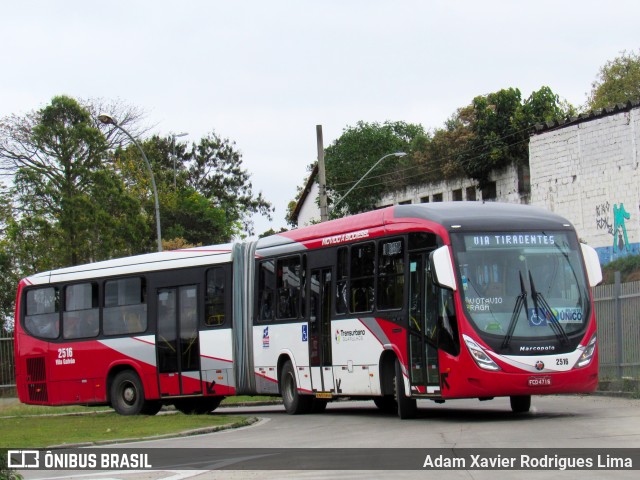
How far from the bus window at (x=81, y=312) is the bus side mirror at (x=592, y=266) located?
11.6m

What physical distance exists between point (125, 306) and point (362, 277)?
721 centimetres

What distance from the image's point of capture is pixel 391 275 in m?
18.8

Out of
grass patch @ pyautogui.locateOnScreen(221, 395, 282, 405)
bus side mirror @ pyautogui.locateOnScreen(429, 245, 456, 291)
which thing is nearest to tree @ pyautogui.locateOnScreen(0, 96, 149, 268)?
grass patch @ pyautogui.locateOnScreen(221, 395, 282, 405)

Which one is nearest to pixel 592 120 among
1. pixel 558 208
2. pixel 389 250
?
pixel 558 208

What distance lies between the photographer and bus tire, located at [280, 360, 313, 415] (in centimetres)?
2208

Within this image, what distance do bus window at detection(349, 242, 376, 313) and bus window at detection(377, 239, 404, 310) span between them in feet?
0.93

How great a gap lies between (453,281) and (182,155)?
86529 millimetres

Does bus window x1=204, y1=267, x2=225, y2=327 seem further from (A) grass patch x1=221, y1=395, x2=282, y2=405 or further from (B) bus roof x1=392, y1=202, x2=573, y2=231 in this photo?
(B) bus roof x1=392, y1=202, x2=573, y2=231

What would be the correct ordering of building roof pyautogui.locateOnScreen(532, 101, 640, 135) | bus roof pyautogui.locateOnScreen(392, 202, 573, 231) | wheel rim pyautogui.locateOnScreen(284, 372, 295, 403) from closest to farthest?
bus roof pyautogui.locateOnScreen(392, 202, 573, 231) → wheel rim pyautogui.locateOnScreen(284, 372, 295, 403) → building roof pyautogui.locateOnScreen(532, 101, 640, 135)

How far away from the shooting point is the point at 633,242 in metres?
37.6

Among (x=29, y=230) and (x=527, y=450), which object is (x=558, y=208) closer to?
(x=29, y=230)

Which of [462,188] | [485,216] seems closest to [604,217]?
[462,188]

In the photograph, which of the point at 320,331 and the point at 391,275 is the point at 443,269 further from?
the point at 320,331

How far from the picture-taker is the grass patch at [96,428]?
→ 17.1 meters
